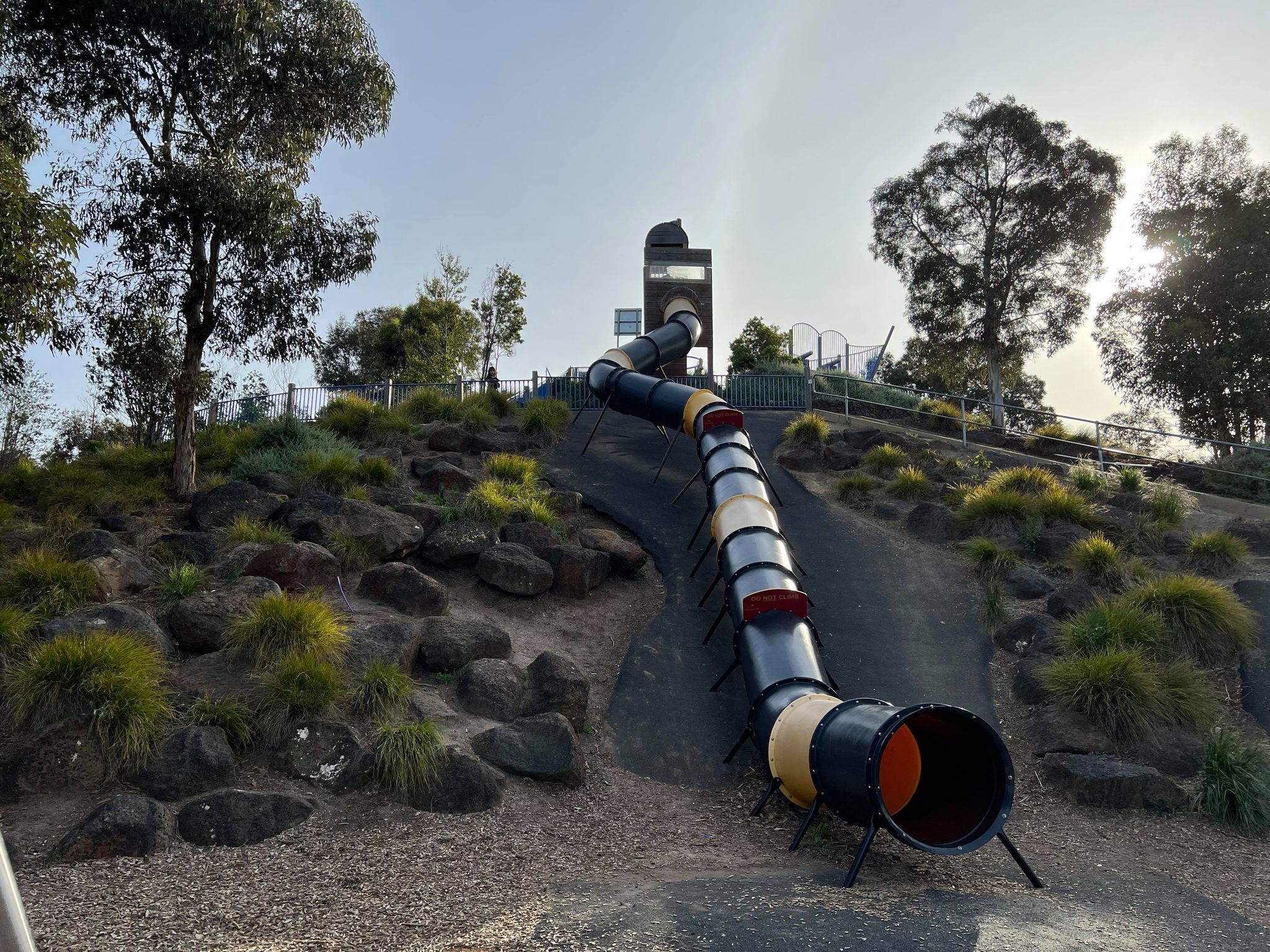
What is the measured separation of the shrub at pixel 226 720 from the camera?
8.15m

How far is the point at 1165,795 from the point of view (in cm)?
888

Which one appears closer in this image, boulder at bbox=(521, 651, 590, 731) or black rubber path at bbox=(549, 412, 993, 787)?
boulder at bbox=(521, 651, 590, 731)

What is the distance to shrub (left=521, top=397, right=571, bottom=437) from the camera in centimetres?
1941

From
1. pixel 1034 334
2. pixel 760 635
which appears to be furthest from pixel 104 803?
pixel 1034 334

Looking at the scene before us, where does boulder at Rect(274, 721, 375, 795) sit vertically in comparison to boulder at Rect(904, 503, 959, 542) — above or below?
below

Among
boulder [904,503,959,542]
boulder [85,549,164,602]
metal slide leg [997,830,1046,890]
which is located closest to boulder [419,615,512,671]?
boulder [85,549,164,602]

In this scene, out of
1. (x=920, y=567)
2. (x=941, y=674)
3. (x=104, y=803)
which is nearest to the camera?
(x=104, y=803)

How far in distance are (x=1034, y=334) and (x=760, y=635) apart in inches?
771

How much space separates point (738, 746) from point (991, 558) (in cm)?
605

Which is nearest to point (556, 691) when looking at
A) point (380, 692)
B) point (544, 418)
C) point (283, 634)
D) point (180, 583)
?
point (380, 692)

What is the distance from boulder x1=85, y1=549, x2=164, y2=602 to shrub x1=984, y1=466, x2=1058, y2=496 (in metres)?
13.1

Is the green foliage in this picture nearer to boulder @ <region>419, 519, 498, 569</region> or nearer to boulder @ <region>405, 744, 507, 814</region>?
boulder @ <region>419, 519, 498, 569</region>

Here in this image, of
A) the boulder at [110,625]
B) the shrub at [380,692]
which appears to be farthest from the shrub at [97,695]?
the shrub at [380,692]

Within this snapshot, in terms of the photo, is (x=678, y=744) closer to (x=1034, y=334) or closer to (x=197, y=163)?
(x=197, y=163)
